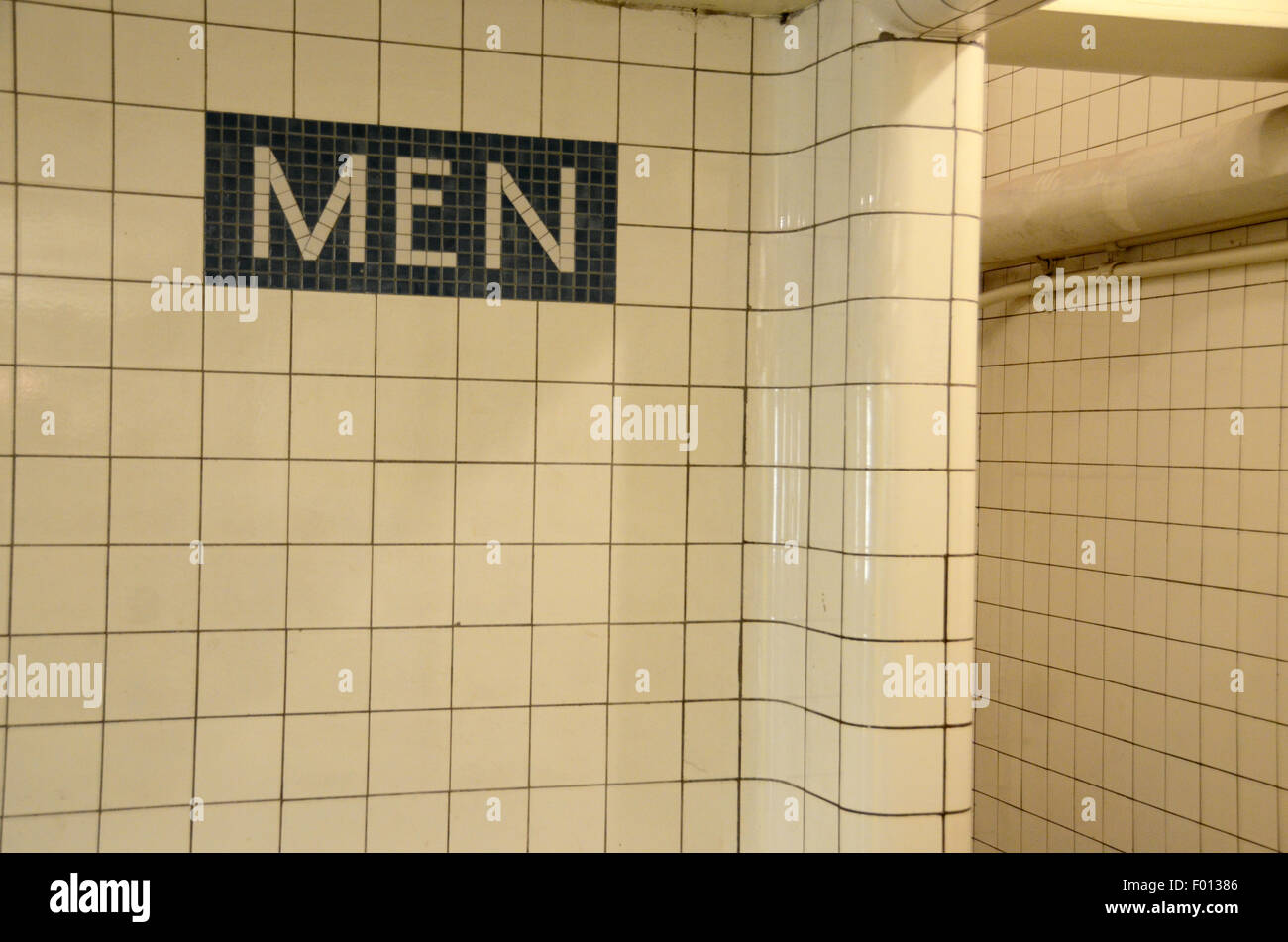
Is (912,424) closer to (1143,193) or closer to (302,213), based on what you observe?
(302,213)

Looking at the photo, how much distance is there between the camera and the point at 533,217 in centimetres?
276

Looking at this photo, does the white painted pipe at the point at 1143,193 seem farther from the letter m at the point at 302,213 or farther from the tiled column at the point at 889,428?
the letter m at the point at 302,213

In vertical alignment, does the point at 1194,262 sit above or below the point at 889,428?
above

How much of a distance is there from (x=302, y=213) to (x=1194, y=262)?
10.0 feet

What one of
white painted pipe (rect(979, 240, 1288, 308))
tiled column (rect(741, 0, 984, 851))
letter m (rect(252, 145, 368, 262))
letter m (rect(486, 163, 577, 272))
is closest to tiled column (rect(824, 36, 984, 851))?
tiled column (rect(741, 0, 984, 851))

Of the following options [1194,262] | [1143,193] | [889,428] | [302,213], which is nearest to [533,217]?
[302,213]

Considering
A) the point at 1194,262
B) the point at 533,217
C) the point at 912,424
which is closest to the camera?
the point at 912,424

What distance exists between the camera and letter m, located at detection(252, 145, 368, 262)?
258 cm

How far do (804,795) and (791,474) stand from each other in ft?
2.73

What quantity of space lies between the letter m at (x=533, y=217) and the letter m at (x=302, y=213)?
312 millimetres

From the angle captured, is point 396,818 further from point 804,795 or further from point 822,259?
point 822,259

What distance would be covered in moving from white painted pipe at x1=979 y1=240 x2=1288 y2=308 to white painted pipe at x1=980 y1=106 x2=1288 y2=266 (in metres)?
0.12
